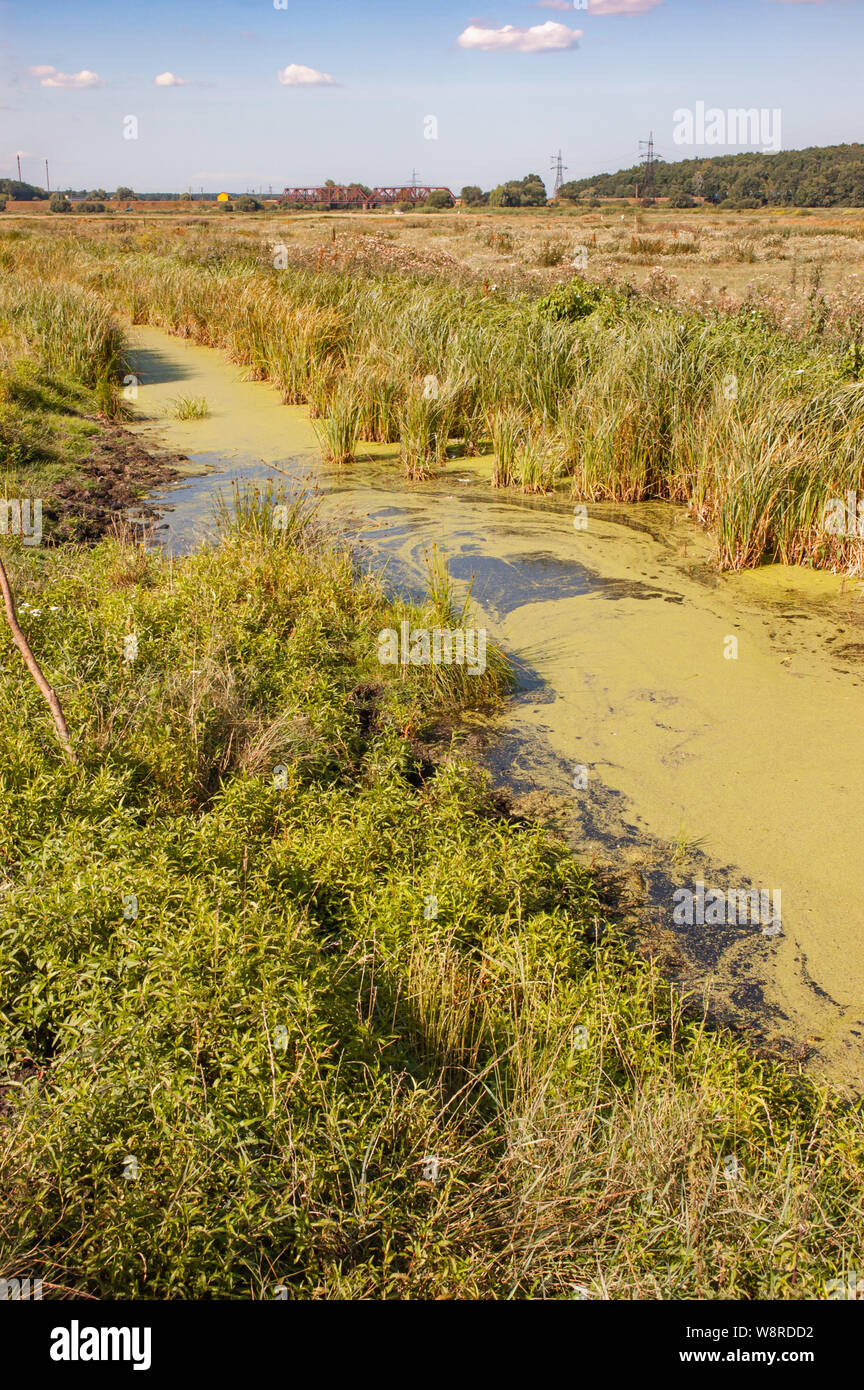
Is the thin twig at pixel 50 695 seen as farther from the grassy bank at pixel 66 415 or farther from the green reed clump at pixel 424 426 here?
the green reed clump at pixel 424 426

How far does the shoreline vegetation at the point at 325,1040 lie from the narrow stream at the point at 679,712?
0.91ft

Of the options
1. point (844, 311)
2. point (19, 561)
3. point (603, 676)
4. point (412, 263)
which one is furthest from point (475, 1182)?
point (412, 263)

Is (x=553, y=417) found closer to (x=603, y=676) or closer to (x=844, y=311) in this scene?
(x=844, y=311)

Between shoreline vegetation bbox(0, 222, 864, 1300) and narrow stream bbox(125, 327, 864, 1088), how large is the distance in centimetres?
28

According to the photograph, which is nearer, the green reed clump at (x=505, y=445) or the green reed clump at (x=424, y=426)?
the green reed clump at (x=505, y=445)

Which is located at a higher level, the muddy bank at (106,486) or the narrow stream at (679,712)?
the muddy bank at (106,486)

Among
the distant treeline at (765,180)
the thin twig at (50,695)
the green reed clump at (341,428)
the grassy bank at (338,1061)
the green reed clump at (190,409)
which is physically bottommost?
the grassy bank at (338,1061)

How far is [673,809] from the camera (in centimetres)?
355

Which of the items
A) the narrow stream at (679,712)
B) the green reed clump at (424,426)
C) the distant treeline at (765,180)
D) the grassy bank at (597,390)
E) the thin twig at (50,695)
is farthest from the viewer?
the distant treeline at (765,180)

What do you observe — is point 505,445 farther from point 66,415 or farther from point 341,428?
point 66,415

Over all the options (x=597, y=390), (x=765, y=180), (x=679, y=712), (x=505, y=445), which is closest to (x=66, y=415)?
(x=505, y=445)

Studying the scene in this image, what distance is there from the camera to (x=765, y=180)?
49.0 m

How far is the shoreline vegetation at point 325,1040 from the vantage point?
1661mm

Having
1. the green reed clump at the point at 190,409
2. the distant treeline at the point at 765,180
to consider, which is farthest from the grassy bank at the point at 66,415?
the distant treeline at the point at 765,180
